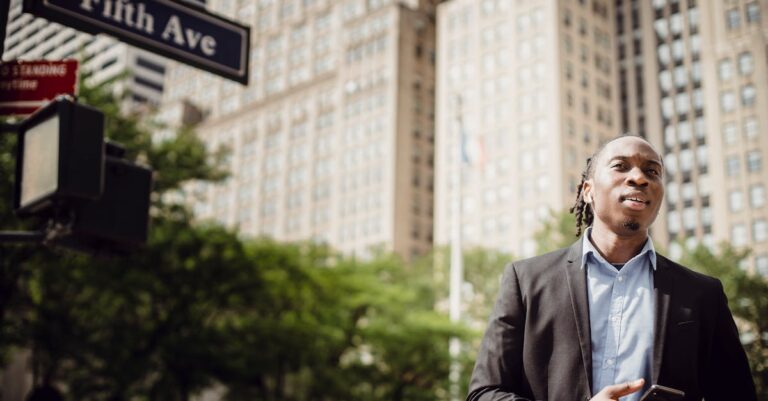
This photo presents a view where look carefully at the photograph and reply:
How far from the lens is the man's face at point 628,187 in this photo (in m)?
3.00

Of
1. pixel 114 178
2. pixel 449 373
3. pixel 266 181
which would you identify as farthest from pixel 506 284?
pixel 266 181

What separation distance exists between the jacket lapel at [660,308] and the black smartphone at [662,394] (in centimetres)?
14

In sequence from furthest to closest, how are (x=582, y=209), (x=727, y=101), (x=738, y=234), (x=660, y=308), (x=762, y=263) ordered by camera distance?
(x=727, y=101) → (x=738, y=234) → (x=762, y=263) → (x=582, y=209) → (x=660, y=308)

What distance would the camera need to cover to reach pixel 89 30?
5043mm

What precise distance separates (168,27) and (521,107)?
87.6 metres

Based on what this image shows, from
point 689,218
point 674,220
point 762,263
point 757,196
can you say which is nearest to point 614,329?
point 762,263

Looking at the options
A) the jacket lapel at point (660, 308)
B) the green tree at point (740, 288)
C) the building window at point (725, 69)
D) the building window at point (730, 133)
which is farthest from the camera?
the building window at point (730, 133)

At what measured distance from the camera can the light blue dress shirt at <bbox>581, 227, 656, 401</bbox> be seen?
115 inches

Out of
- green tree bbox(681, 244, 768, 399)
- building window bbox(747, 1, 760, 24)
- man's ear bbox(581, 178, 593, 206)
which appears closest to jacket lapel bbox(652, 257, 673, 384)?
man's ear bbox(581, 178, 593, 206)

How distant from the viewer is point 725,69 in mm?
82812

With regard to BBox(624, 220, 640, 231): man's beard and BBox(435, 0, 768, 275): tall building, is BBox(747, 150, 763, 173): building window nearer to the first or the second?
BBox(435, 0, 768, 275): tall building

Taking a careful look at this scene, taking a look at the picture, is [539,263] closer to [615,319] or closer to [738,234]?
[615,319]

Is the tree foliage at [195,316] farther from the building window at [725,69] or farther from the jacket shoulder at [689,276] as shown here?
the building window at [725,69]

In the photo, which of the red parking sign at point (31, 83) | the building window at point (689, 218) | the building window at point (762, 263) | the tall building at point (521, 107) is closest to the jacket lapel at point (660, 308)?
the red parking sign at point (31, 83)
